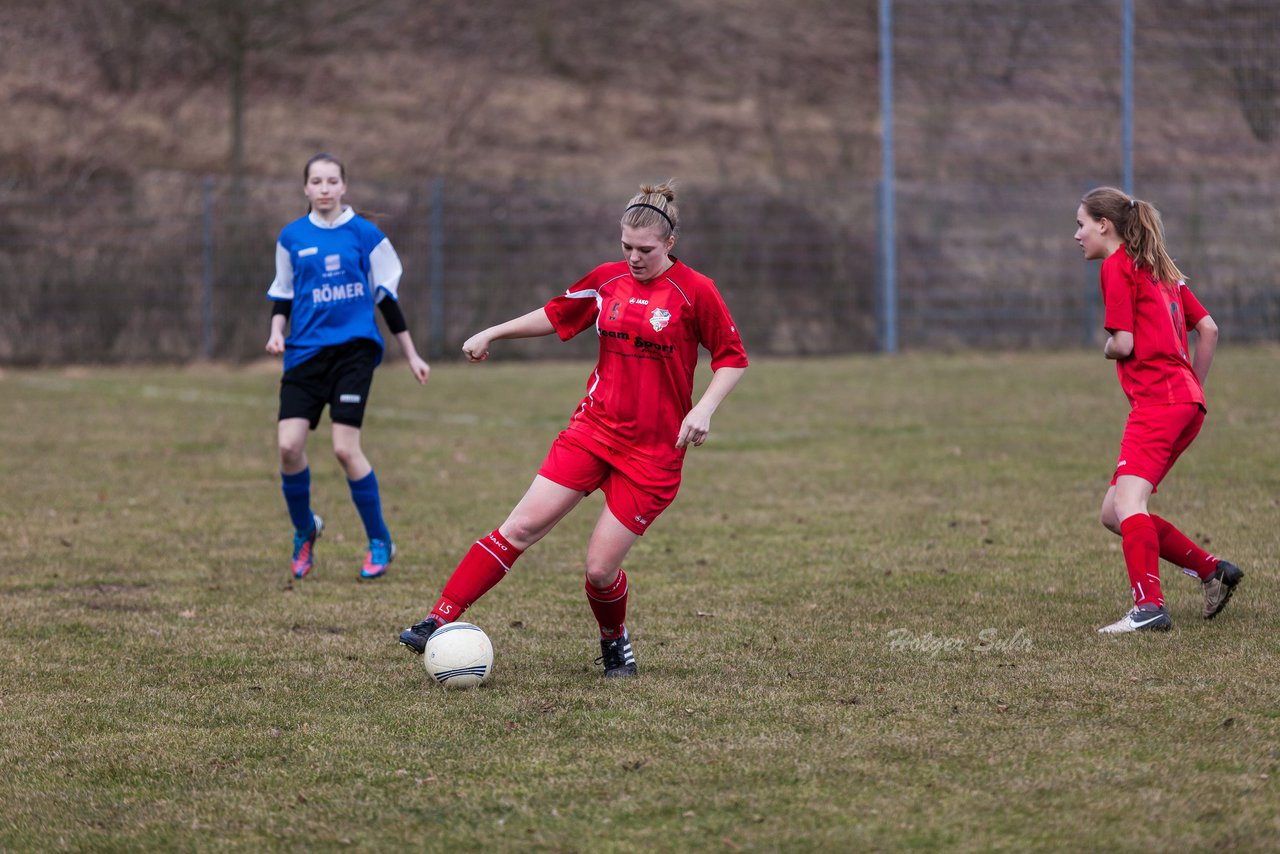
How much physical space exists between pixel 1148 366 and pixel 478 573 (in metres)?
2.92

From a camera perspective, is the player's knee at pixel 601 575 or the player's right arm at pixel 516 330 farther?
the player's right arm at pixel 516 330

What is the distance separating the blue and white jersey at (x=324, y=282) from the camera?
749cm

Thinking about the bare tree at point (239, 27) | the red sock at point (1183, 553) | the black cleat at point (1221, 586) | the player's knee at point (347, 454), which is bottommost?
the black cleat at point (1221, 586)

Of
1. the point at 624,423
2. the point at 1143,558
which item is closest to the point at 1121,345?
the point at 1143,558

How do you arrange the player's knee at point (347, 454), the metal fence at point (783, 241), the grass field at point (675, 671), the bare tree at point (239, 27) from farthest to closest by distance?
the bare tree at point (239, 27) < the metal fence at point (783, 241) < the player's knee at point (347, 454) < the grass field at point (675, 671)

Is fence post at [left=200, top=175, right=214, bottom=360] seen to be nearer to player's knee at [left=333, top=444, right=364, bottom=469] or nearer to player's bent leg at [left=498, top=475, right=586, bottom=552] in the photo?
player's knee at [left=333, top=444, right=364, bottom=469]

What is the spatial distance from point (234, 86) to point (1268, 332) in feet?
57.0

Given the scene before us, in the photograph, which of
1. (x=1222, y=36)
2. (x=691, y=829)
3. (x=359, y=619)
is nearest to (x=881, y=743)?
(x=691, y=829)

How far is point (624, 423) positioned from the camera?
5.35 meters

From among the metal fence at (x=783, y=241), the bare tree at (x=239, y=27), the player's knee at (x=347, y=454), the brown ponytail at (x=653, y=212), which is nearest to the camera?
the brown ponytail at (x=653, y=212)

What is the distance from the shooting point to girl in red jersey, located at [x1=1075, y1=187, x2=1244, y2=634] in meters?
5.96

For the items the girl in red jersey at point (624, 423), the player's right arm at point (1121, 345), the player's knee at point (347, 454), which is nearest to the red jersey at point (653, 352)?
the girl in red jersey at point (624, 423)

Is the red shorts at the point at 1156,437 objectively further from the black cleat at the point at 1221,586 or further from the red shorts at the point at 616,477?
the red shorts at the point at 616,477

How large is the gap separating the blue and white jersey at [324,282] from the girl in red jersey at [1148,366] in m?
3.52
